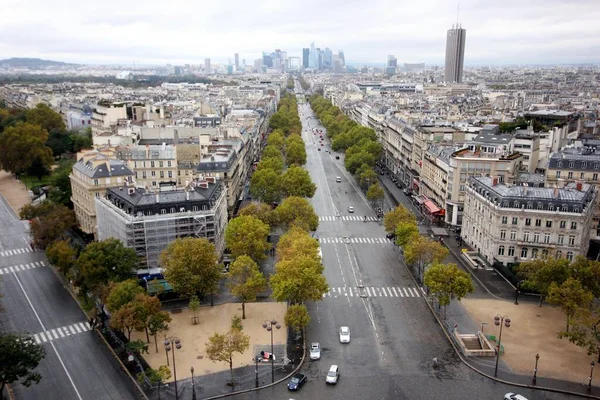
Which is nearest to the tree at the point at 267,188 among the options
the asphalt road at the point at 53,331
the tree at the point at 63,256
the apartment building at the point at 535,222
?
the asphalt road at the point at 53,331

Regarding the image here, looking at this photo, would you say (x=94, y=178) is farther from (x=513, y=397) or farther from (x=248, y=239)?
(x=513, y=397)

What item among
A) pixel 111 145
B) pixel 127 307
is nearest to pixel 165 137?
pixel 111 145

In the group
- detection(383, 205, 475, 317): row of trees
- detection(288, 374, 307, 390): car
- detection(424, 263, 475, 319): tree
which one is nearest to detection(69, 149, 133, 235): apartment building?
detection(383, 205, 475, 317): row of trees

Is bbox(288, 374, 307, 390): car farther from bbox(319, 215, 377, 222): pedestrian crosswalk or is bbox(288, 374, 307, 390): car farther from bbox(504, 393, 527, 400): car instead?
bbox(319, 215, 377, 222): pedestrian crosswalk

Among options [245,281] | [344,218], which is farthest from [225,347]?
[344,218]

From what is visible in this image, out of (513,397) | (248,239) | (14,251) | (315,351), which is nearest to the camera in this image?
(513,397)

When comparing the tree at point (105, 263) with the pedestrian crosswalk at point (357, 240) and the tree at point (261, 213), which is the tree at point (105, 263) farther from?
the pedestrian crosswalk at point (357, 240)
